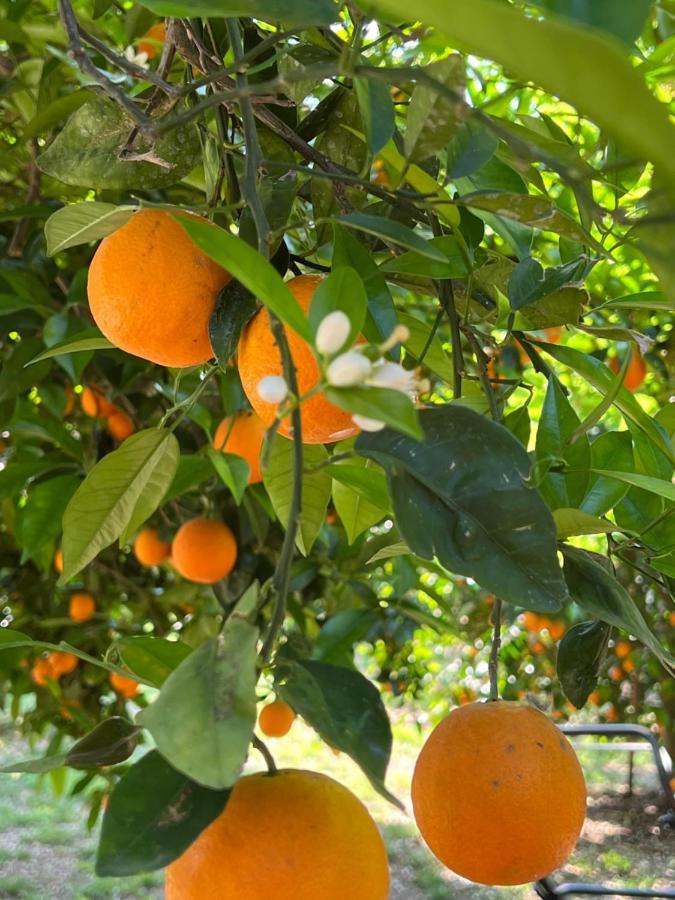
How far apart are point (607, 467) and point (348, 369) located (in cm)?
36

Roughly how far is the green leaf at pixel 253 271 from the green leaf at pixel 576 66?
11cm

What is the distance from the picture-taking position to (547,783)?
49cm

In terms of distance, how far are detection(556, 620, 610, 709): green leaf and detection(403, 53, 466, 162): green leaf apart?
0.32 metres

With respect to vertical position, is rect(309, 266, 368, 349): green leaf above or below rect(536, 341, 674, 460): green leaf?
above

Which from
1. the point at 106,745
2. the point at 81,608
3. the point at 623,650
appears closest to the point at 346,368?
the point at 106,745

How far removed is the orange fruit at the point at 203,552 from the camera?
4.42 ft

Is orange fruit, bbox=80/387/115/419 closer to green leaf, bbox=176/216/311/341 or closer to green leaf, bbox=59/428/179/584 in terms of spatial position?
green leaf, bbox=59/428/179/584

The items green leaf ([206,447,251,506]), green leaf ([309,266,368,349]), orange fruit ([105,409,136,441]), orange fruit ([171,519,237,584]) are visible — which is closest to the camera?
green leaf ([309,266,368,349])

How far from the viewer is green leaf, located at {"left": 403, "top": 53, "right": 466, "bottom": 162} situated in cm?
42

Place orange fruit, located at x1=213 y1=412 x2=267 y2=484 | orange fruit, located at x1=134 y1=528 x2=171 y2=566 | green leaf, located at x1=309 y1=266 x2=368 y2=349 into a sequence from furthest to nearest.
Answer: orange fruit, located at x1=134 y1=528 x2=171 y2=566 → orange fruit, located at x1=213 y1=412 x2=267 y2=484 → green leaf, located at x1=309 y1=266 x2=368 y2=349

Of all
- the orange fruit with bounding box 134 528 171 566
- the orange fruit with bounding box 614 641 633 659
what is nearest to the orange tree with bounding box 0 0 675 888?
the orange fruit with bounding box 134 528 171 566

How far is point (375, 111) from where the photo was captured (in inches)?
17.2

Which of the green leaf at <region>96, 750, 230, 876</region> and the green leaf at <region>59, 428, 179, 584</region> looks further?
the green leaf at <region>59, 428, 179, 584</region>

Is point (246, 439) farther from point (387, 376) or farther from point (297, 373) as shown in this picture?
point (387, 376)
